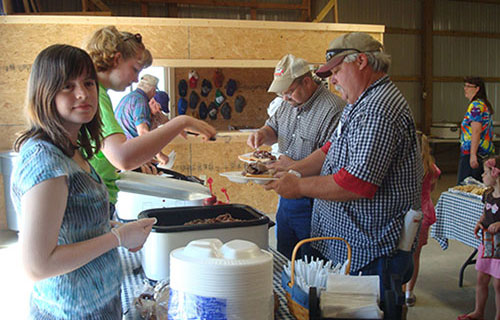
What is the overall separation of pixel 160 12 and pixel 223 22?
5.04m

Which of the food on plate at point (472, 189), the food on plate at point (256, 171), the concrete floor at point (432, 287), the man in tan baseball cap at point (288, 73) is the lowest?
the concrete floor at point (432, 287)

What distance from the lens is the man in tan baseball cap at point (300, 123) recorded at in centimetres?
276

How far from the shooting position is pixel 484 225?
3191 mm

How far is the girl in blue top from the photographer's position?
100 cm

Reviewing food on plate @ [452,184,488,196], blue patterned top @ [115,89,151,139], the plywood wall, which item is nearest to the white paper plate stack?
blue patterned top @ [115,89,151,139]

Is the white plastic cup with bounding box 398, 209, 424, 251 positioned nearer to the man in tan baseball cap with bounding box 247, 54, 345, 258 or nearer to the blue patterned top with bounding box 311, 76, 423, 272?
the blue patterned top with bounding box 311, 76, 423, 272

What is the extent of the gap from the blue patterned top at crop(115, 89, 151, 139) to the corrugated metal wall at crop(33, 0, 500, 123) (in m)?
7.29

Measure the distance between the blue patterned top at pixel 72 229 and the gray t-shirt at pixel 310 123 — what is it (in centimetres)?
179

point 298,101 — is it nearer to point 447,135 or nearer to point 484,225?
point 484,225

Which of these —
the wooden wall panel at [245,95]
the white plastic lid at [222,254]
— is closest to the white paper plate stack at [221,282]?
the white plastic lid at [222,254]

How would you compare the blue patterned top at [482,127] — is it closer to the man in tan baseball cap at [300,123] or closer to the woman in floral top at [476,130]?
the woman in floral top at [476,130]

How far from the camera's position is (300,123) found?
9.54 ft

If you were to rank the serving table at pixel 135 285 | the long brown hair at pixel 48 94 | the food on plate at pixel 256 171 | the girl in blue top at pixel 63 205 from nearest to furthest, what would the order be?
the girl in blue top at pixel 63 205, the long brown hair at pixel 48 94, the serving table at pixel 135 285, the food on plate at pixel 256 171

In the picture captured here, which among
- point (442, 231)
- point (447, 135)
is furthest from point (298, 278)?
point (447, 135)
